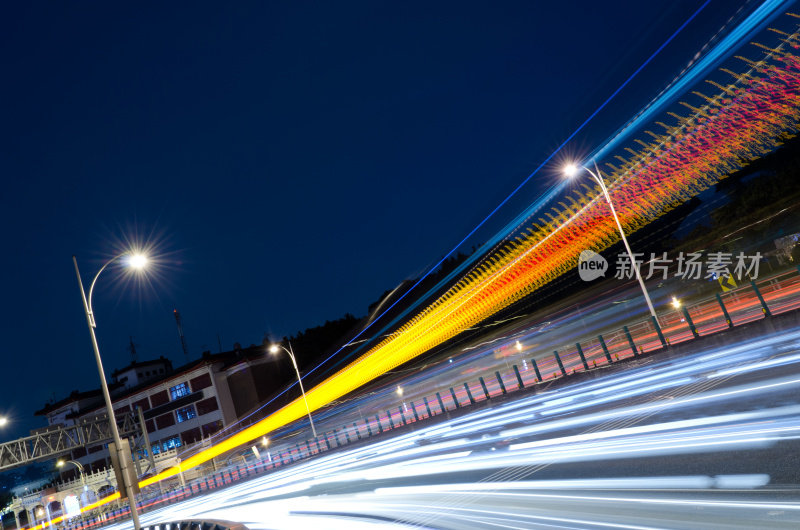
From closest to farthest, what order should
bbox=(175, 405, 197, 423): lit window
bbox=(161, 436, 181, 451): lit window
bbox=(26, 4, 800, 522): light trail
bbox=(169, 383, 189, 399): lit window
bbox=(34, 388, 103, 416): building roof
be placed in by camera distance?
bbox=(26, 4, 800, 522): light trail
bbox=(161, 436, 181, 451): lit window
bbox=(175, 405, 197, 423): lit window
bbox=(169, 383, 189, 399): lit window
bbox=(34, 388, 103, 416): building roof

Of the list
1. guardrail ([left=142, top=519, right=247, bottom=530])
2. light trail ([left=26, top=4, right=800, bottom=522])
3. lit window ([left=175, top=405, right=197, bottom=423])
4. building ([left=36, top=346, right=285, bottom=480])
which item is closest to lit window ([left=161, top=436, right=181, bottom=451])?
building ([left=36, top=346, right=285, bottom=480])

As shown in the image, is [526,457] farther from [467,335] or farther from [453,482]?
[467,335]

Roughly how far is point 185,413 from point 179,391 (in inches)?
113

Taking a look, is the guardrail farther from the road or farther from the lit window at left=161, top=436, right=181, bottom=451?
the lit window at left=161, top=436, right=181, bottom=451

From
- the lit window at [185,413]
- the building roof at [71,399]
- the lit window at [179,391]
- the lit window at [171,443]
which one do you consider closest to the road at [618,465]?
the lit window at [185,413]

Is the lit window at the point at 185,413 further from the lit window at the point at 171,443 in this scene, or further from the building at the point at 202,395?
the lit window at the point at 171,443

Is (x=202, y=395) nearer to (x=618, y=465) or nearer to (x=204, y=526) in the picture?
(x=204, y=526)

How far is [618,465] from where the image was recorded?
28.3 ft

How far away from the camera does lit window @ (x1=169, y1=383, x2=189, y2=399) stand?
226 feet

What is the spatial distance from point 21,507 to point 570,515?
73223mm

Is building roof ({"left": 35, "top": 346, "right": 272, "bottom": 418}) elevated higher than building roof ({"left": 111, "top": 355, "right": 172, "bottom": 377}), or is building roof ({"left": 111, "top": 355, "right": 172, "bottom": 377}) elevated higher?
building roof ({"left": 111, "top": 355, "right": 172, "bottom": 377})

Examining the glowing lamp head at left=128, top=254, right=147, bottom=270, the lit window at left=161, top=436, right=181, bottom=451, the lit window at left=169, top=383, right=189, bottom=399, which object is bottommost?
the lit window at left=161, top=436, right=181, bottom=451

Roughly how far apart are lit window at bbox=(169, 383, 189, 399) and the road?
2128 inches

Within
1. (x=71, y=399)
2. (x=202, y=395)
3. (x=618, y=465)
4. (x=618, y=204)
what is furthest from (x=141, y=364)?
(x=618, y=465)
